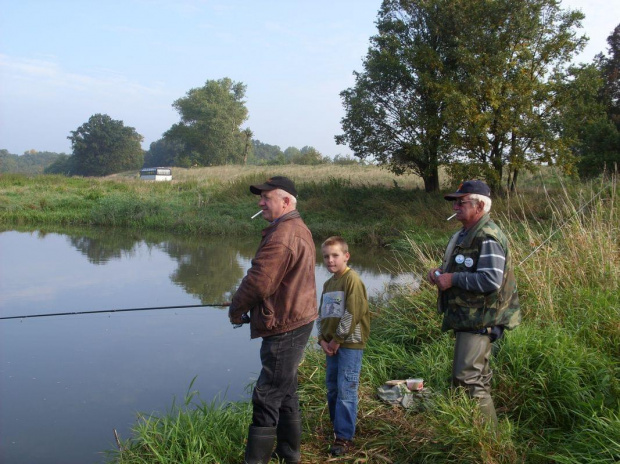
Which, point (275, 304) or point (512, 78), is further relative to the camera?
point (512, 78)

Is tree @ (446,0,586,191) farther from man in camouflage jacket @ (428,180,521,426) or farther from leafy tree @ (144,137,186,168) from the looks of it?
leafy tree @ (144,137,186,168)

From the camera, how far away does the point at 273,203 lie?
3.20 m

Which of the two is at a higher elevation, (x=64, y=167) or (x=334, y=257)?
(x=64, y=167)

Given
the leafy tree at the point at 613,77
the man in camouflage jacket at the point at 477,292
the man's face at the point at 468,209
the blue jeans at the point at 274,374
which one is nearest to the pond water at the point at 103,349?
the blue jeans at the point at 274,374

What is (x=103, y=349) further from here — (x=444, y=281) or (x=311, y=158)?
(x=311, y=158)

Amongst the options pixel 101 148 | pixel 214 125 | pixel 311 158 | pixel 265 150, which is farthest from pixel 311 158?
pixel 265 150

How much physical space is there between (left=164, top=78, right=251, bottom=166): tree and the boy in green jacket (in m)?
57.9

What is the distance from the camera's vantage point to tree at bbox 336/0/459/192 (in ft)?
56.3

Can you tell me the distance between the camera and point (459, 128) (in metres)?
16.3

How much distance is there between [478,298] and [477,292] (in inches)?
1.7

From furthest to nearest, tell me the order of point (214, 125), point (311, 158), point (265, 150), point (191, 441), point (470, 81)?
point (265, 150), point (214, 125), point (311, 158), point (470, 81), point (191, 441)

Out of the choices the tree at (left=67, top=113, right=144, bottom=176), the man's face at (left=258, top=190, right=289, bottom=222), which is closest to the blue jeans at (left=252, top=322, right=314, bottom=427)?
the man's face at (left=258, top=190, right=289, bottom=222)

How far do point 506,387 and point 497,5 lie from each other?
1432 centimetres

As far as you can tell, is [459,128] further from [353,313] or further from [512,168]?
[353,313]
